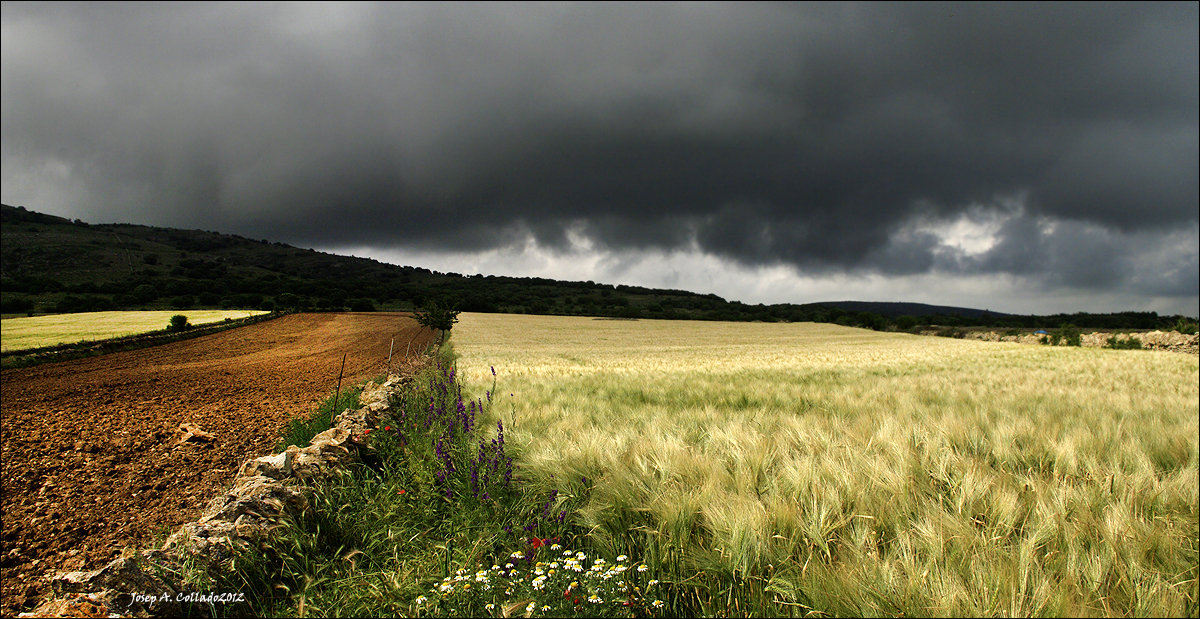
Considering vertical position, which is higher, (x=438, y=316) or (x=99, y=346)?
(x=438, y=316)

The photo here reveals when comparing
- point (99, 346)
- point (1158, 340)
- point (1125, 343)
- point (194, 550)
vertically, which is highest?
point (1158, 340)

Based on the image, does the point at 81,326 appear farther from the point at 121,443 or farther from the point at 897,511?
the point at 897,511

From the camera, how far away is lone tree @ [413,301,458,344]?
18.6 meters

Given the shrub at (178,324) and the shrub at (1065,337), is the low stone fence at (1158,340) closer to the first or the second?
the shrub at (1065,337)

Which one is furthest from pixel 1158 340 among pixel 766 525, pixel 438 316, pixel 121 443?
pixel 121 443

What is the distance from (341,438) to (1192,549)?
17.8ft

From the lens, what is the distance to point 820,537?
6.93 feet

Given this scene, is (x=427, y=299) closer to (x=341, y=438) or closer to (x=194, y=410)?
(x=194, y=410)

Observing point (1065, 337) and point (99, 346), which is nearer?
point (99, 346)

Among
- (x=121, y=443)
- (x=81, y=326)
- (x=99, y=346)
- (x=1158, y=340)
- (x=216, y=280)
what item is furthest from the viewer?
(x=1158, y=340)

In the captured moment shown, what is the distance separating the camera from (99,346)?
2003 centimetres

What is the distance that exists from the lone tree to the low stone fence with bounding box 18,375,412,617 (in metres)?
15.2

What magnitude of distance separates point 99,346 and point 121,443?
65.9ft

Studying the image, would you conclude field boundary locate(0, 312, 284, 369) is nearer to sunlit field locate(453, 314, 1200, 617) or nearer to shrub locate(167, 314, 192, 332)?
shrub locate(167, 314, 192, 332)
